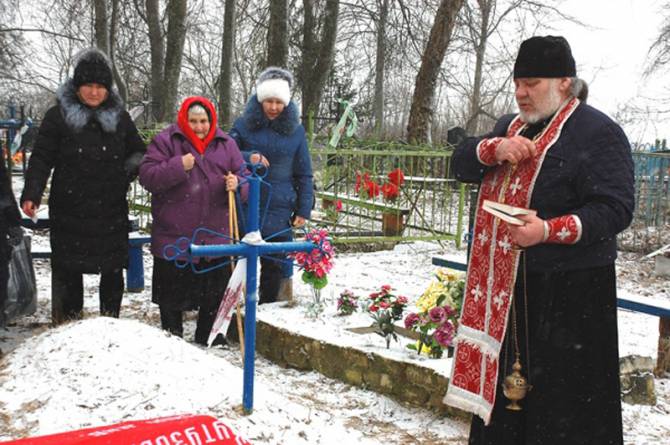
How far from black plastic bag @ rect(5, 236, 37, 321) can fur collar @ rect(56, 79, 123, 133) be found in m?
1.10

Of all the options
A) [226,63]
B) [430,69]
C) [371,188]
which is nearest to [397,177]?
[371,188]

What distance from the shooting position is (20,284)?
16.8ft

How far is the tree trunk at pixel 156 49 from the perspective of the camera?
17.2 m

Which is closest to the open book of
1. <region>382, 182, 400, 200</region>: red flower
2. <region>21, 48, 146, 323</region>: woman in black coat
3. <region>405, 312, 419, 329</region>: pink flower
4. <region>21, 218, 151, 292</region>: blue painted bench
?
<region>405, 312, 419, 329</region>: pink flower

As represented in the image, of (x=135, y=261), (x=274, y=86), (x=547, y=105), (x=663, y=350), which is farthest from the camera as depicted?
(x=135, y=261)

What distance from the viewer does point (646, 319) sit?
614 cm

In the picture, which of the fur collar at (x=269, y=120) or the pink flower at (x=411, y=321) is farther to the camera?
the fur collar at (x=269, y=120)

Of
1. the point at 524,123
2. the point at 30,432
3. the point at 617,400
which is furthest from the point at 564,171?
the point at 30,432

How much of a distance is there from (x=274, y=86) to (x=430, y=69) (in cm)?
877

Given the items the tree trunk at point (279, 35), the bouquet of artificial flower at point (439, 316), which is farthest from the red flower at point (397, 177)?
the bouquet of artificial flower at point (439, 316)

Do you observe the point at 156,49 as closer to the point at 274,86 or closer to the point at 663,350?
the point at 274,86

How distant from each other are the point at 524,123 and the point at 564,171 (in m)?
0.28

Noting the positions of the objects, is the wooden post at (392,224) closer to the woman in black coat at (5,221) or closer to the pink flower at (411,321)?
the pink flower at (411,321)

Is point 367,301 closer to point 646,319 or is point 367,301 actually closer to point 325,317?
point 325,317
